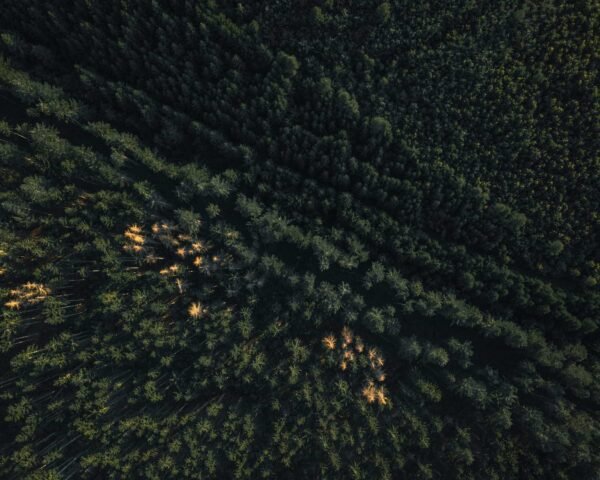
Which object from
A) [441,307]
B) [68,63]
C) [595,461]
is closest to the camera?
[595,461]

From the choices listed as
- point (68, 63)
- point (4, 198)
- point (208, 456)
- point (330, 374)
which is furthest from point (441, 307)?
point (68, 63)

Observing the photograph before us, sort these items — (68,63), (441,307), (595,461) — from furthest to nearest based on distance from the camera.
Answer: (68,63) < (441,307) < (595,461)

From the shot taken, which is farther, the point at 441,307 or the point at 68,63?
the point at 68,63

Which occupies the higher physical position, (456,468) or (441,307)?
(441,307)

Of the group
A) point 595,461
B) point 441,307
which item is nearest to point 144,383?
point 441,307

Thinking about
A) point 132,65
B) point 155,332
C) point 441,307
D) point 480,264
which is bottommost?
point 155,332

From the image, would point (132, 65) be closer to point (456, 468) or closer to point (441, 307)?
point (441, 307)
